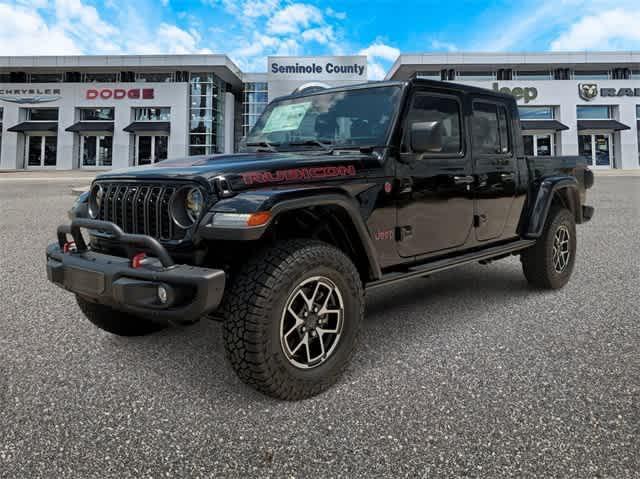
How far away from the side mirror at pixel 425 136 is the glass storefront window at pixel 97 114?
39.5m

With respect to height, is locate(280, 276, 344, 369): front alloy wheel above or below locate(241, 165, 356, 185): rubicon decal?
below

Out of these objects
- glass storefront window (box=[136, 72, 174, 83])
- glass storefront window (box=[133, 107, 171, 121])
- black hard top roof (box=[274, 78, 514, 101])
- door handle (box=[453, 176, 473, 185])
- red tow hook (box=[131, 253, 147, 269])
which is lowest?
red tow hook (box=[131, 253, 147, 269])

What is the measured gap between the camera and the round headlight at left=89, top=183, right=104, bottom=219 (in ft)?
9.46

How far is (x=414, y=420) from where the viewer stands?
2.17 metres

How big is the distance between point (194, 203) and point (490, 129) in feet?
9.21

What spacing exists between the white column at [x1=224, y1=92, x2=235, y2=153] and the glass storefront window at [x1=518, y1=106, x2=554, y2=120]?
24801 millimetres

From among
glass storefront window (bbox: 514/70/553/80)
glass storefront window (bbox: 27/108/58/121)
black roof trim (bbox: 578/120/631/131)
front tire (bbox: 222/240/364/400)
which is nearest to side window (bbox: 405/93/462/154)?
front tire (bbox: 222/240/364/400)

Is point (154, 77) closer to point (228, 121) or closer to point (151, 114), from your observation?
point (151, 114)

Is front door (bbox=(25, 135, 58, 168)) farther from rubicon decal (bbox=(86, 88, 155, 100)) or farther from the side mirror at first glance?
the side mirror

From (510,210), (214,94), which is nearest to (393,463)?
(510,210)

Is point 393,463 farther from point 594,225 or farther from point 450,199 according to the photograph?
point 594,225

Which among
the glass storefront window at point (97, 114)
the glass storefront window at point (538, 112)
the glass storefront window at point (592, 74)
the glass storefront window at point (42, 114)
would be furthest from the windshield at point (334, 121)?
the glass storefront window at point (592, 74)

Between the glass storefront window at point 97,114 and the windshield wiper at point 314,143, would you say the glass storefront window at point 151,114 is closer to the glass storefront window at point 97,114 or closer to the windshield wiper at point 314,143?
the glass storefront window at point 97,114

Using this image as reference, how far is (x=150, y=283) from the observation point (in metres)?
2.13
